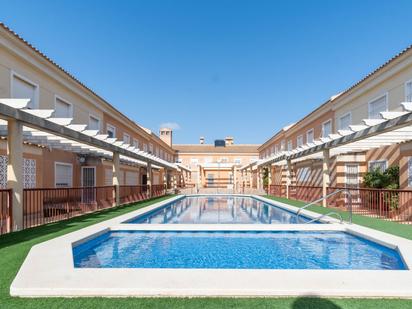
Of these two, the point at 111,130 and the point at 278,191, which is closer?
the point at 111,130

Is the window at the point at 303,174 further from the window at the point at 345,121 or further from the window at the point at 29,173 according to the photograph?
the window at the point at 29,173

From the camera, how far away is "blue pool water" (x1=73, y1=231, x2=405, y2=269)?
18.9ft

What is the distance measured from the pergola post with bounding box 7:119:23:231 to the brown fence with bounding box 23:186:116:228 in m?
0.33

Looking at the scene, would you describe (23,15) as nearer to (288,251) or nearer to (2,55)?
(2,55)

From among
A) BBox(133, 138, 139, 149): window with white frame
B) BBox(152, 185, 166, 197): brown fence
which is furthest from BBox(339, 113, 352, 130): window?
BBox(133, 138, 139, 149): window with white frame

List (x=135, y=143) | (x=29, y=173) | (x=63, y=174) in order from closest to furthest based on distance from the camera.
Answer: (x=29, y=173) → (x=63, y=174) → (x=135, y=143)

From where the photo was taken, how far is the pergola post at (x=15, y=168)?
7316mm

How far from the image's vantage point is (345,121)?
16.8 metres

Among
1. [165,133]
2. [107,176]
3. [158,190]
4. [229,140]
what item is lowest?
[158,190]

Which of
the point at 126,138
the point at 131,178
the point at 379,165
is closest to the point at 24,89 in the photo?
the point at 126,138

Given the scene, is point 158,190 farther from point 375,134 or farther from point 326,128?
point 375,134

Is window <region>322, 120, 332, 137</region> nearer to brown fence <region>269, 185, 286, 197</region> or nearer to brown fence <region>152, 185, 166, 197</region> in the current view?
brown fence <region>269, 185, 286, 197</region>

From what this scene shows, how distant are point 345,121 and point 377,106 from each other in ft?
10.1

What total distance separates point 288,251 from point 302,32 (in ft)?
55.8
